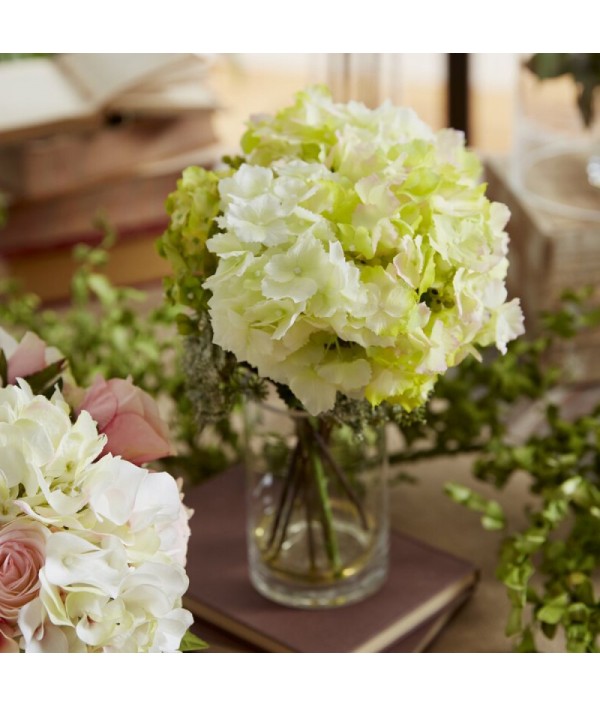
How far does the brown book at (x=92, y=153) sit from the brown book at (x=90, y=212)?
2 cm

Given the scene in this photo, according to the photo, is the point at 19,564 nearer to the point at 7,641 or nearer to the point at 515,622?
the point at 7,641

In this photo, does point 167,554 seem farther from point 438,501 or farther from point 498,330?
point 438,501

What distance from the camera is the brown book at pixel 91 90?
69.1 inches

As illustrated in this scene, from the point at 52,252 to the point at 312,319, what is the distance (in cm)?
119

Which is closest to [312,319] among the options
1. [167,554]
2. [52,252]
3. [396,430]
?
[167,554]

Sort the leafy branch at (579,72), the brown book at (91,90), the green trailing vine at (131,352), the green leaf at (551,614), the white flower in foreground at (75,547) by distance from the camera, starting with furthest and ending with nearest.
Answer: the brown book at (91,90)
the leafy branch at (579,72)
the green trailing vine at (131,352)
the green leaf at (551,614)
the white flower in foreground at (75,547)

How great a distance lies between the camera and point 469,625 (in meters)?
0.94

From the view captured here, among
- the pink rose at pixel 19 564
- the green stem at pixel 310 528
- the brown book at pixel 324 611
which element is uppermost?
the pink rose at pixel 19 564

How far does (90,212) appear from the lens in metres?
1.85

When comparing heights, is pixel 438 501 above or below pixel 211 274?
below

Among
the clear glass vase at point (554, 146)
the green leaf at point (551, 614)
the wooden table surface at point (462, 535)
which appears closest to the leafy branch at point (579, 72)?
the clear glass vase at point (554, 146)

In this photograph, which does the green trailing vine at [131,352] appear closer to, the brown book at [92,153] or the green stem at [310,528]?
the green stem at [310,528]

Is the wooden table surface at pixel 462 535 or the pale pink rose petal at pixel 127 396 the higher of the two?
the pale pink rose petal at pixel 127 396

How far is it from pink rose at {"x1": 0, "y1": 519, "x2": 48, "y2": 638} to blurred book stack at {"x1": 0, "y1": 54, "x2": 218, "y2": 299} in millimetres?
1188
